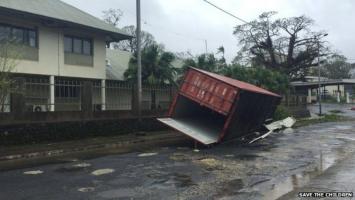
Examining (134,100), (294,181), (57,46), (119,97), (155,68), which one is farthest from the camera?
(155,68)

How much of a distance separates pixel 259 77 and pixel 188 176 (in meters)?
29.9

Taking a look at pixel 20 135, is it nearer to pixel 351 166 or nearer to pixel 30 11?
pixel 30 11

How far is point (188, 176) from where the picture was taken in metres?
10.3

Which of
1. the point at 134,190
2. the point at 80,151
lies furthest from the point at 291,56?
the point at 134,190

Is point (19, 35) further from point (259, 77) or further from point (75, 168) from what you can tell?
point (259, 77)

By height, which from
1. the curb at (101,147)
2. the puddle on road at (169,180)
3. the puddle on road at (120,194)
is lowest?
the curb at (101,147)

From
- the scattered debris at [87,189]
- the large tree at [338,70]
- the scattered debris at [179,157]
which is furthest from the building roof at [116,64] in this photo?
the large tree at [338,70]

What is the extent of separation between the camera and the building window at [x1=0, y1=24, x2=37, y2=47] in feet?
75.5

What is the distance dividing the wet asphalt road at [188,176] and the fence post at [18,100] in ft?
14.1

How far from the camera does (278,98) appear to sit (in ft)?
80.9

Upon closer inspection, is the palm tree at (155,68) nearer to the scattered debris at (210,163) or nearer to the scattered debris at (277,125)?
the scattered debris at (277,125)

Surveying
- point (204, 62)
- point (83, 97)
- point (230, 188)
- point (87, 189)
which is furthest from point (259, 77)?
point (87, 189)

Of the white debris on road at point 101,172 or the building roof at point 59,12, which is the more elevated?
the building roof at point 59,12

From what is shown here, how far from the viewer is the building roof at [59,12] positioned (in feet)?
74.4
